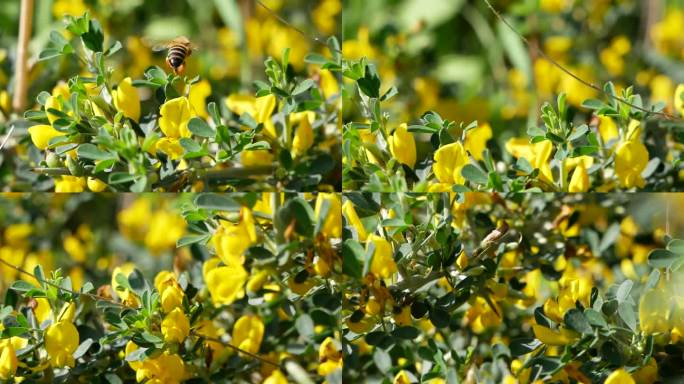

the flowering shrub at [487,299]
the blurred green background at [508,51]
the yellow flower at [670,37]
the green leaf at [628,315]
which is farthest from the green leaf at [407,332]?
→ the yellow flower at [670,37]

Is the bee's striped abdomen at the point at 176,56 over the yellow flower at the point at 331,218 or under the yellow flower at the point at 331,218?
over

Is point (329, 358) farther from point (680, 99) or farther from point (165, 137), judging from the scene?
point (680, 99)

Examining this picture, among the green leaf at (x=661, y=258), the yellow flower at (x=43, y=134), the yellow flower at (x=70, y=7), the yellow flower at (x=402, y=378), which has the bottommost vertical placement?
the yellow flower at (x=402, y=378)

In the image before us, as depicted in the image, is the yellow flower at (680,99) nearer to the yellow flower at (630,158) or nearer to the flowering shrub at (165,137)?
the yellow flower at (630,158)

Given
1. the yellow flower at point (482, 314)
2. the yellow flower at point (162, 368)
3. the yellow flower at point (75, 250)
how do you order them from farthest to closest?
the yellow flower at point (75, 250) → the yellow flower at point (482, 314) → the yellow flower at point (162, 368)

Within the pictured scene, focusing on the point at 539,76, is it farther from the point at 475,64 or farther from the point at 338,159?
the point at 338,159

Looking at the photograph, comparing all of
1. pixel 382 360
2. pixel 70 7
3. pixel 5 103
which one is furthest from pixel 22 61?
pixel 382 360

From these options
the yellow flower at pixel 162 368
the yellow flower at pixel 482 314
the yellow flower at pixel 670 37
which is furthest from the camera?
the yellow flower at pixel 670 37
